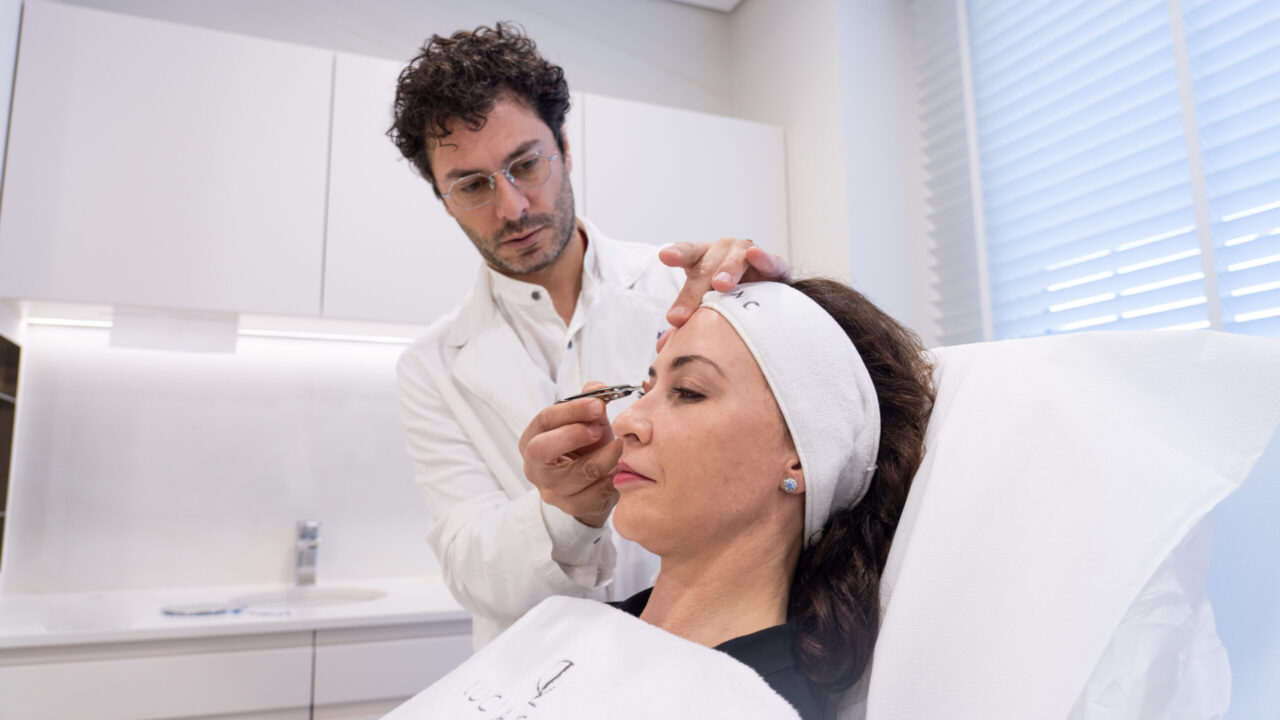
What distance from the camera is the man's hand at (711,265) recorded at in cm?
118

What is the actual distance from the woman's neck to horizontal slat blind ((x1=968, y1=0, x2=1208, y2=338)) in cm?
155

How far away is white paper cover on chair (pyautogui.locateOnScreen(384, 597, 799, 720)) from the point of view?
914mm

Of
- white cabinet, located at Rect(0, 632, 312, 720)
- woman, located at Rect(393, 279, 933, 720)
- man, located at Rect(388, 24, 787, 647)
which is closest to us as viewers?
woman, located at Rect(393, 279, 933, 720)

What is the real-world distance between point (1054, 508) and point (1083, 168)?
181cm

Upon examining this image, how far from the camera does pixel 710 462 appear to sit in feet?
3.61

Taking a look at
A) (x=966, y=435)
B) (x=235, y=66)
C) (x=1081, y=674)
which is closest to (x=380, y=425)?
(x=235, y=66)

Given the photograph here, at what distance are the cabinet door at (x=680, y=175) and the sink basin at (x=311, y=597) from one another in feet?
4.52

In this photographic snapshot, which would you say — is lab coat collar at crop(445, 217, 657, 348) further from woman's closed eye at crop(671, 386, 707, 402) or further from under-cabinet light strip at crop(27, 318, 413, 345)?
under-cabinet light strip at crop(27, 318, 413, 345)

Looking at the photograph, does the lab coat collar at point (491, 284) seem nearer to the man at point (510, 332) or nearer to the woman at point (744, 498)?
the man at point (510, 332)

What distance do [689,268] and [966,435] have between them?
44 cm

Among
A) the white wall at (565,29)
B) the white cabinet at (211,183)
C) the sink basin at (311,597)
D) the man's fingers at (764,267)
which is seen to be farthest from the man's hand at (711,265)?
the white wall at (565,29)

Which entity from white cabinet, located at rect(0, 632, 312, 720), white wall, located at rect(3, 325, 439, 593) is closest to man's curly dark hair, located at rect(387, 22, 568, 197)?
white cabinet, located at rect(0, 632, 312, 720)

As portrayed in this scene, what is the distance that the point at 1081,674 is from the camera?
2.64 feet

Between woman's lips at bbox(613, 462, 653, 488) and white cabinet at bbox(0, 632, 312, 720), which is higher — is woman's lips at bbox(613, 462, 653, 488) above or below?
above
